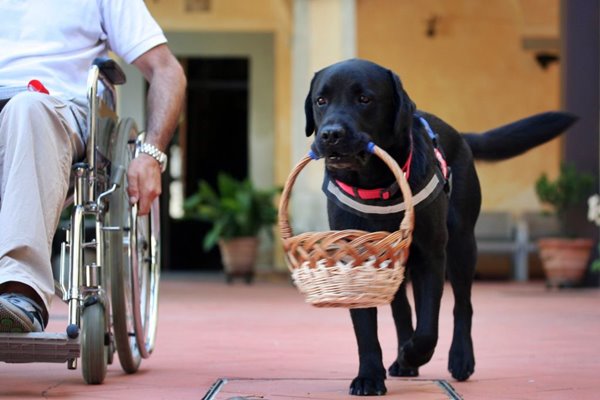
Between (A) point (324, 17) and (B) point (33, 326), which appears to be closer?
(B) point (33, 326)

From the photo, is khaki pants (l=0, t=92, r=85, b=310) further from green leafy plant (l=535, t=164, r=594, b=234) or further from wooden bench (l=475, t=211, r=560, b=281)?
wooden bench (l=475, t=211, r=560, b=281)

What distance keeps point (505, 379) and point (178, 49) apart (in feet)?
39.0

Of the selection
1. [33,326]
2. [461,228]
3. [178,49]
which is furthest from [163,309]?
[178,49]

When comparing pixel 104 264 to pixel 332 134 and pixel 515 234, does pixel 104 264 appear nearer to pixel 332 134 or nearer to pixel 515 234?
pixel 332 134

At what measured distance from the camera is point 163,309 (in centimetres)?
916

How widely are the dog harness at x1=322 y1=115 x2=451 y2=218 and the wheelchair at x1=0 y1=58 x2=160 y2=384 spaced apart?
2.33 ft

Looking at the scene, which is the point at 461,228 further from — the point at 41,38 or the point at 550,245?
the point at 550,245

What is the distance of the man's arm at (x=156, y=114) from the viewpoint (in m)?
4.14

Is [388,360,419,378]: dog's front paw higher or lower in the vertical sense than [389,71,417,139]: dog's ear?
lower

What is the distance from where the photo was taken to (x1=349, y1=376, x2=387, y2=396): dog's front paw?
12.7ft

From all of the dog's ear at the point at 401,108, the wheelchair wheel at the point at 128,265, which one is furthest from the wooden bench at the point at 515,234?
the dog's ear at the point at 401,108

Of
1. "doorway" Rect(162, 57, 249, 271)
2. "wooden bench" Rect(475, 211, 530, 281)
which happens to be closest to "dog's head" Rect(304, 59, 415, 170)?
"wooden bench" Rect(475, 211, 530, 281)

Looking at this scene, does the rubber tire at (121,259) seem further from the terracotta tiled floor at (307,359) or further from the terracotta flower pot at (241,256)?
the terracotta flower pot at (241,256)

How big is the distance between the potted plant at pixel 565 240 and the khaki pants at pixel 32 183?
9.26 m
